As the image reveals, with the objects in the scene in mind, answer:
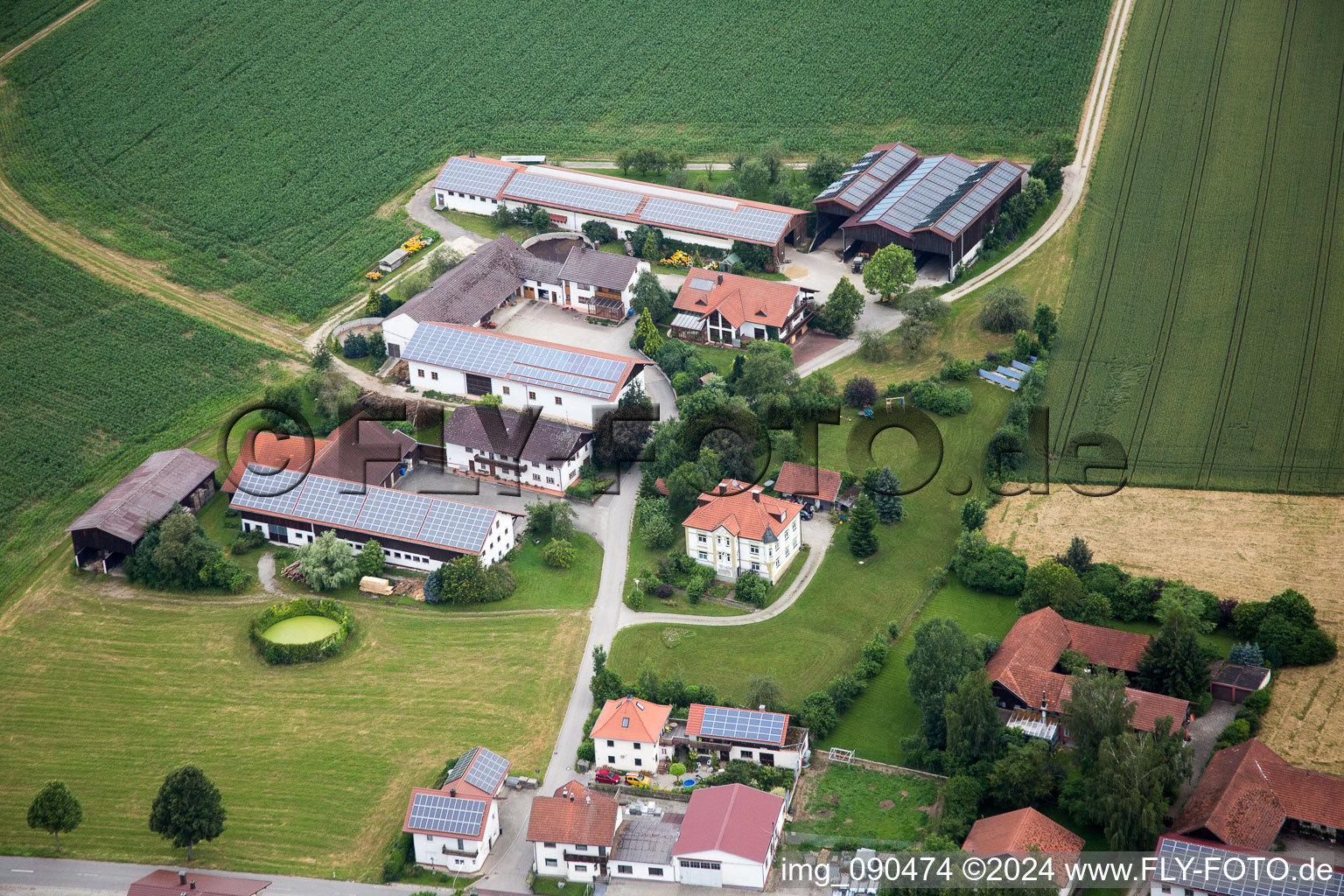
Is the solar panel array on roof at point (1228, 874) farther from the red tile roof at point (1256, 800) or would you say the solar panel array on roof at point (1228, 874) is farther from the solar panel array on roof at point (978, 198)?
the solar panel array on roof at point (978, 198)

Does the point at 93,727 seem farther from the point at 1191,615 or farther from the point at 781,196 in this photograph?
the point at 781,196

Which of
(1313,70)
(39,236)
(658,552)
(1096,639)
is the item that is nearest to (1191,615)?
(1096,639)

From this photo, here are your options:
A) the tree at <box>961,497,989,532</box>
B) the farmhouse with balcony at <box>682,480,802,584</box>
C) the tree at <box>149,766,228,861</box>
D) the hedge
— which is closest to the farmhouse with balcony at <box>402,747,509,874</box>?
the tree at <box>149,766,228,861</box>

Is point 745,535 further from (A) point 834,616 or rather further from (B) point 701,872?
(B) point 701,872

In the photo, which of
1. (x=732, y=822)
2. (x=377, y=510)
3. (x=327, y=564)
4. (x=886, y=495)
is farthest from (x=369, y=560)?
(x=886, y=495)

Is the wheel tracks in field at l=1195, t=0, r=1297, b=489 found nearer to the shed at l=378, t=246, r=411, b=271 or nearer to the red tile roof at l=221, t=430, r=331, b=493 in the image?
the red tile roof at l=221, t=430, r=331, b=493
